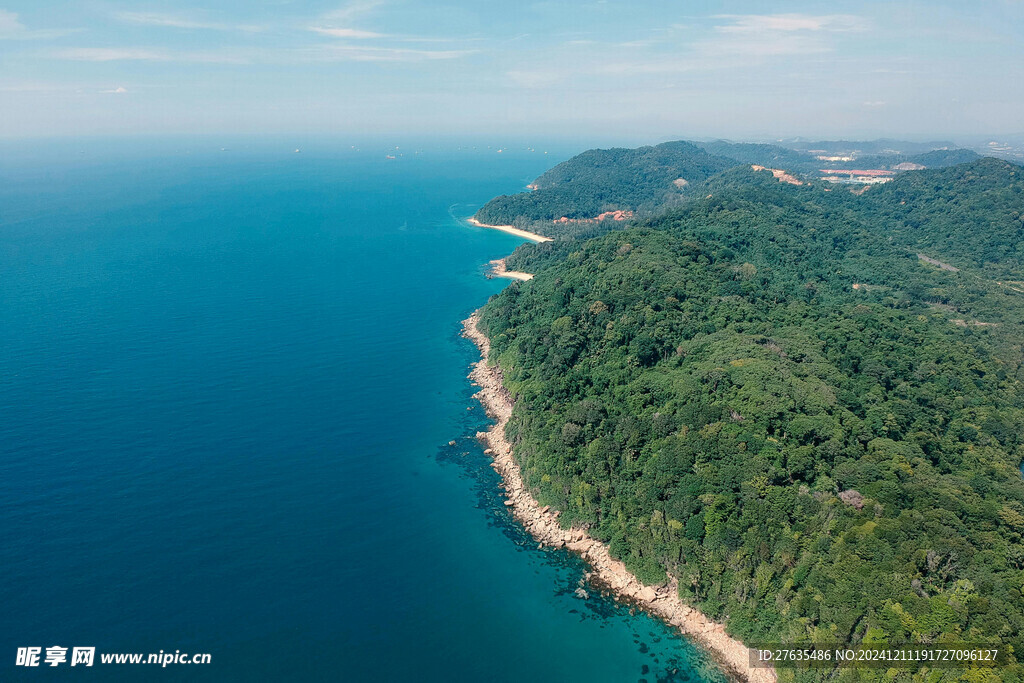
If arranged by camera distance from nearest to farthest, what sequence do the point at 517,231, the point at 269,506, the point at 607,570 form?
the point at 607,570, the point at 269,506, the point at 517,231

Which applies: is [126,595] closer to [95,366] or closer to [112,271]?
[95,366]

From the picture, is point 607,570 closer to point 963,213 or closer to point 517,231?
point 517,231

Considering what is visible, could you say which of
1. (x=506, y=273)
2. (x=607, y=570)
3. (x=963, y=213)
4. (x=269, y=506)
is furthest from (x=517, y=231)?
(x=607, y=570)

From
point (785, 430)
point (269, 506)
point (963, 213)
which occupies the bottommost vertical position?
point (269, 506)

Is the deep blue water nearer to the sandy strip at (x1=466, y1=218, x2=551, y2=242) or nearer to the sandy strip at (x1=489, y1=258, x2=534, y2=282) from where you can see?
the sandy strip at (x1=489, y1=258, x2=534, y2=282)

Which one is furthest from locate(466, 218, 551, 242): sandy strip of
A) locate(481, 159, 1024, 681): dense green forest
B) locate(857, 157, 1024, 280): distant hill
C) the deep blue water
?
locate(857, 157, 1024, 280): distant hill

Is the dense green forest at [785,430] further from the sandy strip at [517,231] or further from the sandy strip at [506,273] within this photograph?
the sandy strip at [517,231]

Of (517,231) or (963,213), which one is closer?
(963,213)
